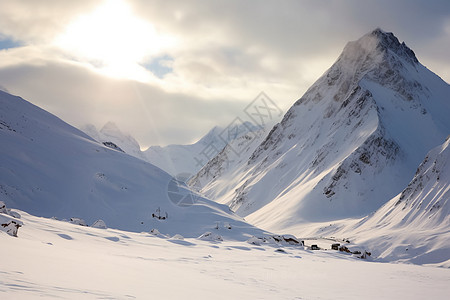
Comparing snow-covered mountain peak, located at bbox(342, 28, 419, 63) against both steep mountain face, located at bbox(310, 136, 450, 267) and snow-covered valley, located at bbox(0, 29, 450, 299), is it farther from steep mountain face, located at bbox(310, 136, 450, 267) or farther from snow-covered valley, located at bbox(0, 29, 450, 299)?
steep mountain face, located at bbox(310, 136, 450, 267)

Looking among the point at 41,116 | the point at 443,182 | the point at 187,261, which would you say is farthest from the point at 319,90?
the point at 187,261

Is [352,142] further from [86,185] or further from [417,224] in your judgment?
[86,185]

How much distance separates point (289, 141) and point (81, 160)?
436 feet

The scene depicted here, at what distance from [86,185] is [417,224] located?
61.5 meters

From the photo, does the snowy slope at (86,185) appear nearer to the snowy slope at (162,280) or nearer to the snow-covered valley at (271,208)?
the snow-covered valley at (271,208)

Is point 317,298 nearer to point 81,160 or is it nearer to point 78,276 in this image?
point 78,276

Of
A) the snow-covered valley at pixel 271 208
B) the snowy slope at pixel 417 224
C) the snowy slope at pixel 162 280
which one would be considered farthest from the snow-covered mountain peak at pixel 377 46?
the snowy slope at pixel 162 280

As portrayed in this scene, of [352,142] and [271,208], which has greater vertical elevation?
[352,142]

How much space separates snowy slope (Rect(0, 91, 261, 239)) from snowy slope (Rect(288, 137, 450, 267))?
28.0 m

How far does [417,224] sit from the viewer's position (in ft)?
253

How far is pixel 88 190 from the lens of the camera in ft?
187

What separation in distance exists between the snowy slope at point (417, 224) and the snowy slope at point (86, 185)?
28.0 metres

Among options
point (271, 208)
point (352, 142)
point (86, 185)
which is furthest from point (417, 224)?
point (352, 142)

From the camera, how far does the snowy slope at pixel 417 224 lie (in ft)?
210
